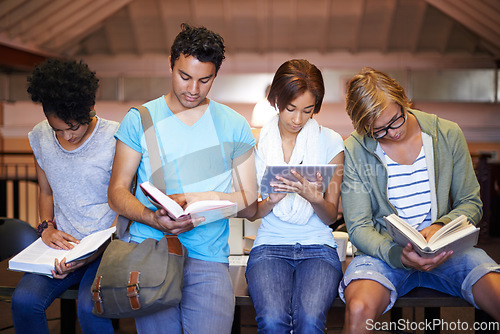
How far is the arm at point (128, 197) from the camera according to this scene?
1.85 m

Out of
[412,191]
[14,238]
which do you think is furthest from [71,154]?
[412,191]

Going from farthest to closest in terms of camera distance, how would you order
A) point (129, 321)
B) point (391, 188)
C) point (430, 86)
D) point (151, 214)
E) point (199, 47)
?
point (430, 86)
point (129, 321)
point (391, 188)
point (199, 47)
point (151, 214)

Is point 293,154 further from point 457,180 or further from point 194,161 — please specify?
point 457,180

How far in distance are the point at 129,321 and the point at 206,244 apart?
69.4 inches

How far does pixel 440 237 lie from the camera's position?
6.00ft

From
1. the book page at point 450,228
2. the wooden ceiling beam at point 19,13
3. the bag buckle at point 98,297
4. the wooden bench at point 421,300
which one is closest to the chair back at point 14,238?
the bag buckle at point 98,297

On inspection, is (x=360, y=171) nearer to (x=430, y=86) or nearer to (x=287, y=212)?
(x=287, y=212)

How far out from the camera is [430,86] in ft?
28.5

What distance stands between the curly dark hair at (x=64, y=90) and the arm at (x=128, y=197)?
13.1 inches

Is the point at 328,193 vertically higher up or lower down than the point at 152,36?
lower down

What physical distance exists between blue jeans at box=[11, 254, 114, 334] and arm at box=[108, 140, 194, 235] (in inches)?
14.0

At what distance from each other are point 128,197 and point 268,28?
7.12 metres

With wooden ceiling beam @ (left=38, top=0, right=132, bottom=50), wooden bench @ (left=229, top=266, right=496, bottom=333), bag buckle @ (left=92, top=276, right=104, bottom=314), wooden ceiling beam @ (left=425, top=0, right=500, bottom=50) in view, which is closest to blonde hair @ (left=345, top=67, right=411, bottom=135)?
wooden bench @ (left=229, top=266, right=496, bottom=333)

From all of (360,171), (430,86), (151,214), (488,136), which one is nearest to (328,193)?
(360,171)
